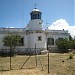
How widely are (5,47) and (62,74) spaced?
26755 millimetres

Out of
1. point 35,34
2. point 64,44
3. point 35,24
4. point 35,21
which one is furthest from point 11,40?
point 64,44

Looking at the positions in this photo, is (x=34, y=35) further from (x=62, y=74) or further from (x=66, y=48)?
(x=62, y=74)

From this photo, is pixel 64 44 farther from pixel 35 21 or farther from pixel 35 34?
pixel 35 21

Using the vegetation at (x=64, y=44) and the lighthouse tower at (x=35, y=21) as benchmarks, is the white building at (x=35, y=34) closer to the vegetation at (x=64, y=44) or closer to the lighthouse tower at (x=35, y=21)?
the lighthouse tower at (x=35, y=21)

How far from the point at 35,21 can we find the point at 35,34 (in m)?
3.18

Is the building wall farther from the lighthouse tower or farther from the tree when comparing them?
the tree

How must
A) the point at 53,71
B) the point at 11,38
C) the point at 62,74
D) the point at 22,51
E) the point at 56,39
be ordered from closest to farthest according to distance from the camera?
1. the point at 62,74
2. the point at 53,71
3. the point at 11,38
4. the point at 22,51
5. the point at 56,39

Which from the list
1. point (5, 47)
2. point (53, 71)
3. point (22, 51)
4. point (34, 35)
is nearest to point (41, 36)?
point (34, 35)

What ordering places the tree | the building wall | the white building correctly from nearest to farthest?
the tree
the white building
the building wall

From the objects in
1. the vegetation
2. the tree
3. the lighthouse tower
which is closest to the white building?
the lighthouse tower

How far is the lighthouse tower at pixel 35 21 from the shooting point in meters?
45.9

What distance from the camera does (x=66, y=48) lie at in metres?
44.9

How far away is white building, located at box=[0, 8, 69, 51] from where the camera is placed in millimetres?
44594

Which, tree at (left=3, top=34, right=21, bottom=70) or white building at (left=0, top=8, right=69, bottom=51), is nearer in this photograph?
tree at (left=3, top=34, right=21, bottom=70)
